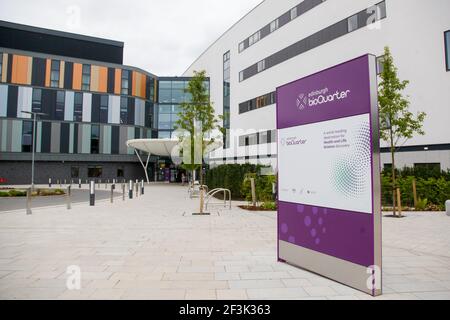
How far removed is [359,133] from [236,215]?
7915 millimetres

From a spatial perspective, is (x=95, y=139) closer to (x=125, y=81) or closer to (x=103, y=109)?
(x=103, y=109)

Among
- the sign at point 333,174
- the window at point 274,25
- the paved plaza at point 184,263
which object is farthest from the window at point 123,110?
the sign at point 333,174

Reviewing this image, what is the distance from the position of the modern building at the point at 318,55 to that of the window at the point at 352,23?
0.07 metres

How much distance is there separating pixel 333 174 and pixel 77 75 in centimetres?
4971

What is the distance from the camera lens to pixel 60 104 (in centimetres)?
4556

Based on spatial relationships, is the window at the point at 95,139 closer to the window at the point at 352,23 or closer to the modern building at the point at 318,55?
the modern building at the point at 318,55

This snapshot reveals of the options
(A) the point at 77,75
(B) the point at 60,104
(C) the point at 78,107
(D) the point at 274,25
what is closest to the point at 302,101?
(D) the point at 274,25

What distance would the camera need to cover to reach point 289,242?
192 inches

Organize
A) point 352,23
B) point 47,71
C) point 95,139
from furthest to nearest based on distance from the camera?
1. point 95,139
2. point 47,71
3. point 352,23

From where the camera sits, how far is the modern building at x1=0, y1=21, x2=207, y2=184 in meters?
42.9

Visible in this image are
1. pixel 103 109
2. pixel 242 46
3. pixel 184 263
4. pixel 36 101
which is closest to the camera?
pixel 184 263

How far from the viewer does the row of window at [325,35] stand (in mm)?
20734

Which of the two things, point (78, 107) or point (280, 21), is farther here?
point (78, 107)
